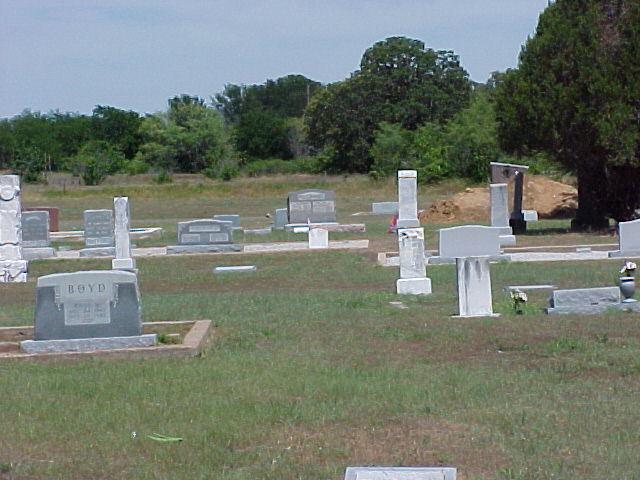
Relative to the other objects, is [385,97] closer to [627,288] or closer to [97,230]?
[97,230]

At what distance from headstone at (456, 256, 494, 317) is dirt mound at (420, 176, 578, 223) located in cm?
2719

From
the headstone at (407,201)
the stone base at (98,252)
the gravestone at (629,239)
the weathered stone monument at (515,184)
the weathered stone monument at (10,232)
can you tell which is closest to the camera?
the headstone at (407,201)

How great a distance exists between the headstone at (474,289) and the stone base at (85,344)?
14.9ft

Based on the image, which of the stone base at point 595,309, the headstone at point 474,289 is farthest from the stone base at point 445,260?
the headstone at point 474,289

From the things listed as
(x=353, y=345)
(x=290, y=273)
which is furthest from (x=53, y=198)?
(x=353, y=345)

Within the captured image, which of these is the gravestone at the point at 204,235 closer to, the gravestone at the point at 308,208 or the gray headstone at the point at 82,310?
the gravestone at the point at 308,208

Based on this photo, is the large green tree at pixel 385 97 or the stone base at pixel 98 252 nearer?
the stone base at pixel 98 252

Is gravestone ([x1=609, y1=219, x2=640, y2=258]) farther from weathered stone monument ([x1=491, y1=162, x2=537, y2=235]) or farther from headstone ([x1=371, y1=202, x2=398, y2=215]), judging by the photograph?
headstone ([x1=371, y1=202, x2=398, y2=215])

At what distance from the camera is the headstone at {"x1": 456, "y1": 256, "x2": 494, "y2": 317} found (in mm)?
14070

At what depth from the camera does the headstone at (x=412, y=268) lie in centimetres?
1844

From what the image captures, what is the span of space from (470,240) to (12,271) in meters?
10.2

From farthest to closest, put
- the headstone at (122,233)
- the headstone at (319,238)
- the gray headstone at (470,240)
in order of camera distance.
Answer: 1. the headstone at (319,238)
2. the headstone at (122,233)
3. the gray headstone at (470,240)

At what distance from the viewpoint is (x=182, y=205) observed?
5972cm

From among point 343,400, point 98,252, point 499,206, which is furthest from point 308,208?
point 343,400
